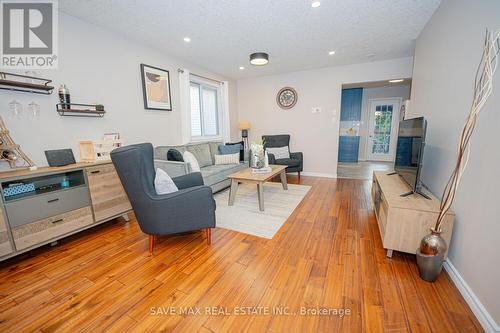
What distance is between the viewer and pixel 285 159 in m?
4.59

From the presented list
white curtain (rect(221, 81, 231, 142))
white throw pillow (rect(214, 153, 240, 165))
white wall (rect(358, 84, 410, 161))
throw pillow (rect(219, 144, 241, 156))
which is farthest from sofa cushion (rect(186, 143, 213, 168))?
white wall (rect(358, 84, 410, 161))

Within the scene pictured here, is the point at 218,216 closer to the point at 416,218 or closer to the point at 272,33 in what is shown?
the point at 416,218

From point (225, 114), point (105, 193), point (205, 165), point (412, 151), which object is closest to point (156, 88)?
point (205, 165)

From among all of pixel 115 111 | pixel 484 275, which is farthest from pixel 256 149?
pixel 484 275

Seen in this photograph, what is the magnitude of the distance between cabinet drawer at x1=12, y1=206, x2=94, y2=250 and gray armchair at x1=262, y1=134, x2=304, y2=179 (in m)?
3.20

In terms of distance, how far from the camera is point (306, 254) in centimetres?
194

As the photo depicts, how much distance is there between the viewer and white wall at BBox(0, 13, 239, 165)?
2.21 m

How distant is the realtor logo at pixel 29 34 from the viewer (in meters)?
2.05

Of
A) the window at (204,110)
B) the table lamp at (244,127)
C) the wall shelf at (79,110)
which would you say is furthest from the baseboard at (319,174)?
the wall shelf at (79,110)

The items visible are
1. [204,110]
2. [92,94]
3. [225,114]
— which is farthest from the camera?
[225,114]

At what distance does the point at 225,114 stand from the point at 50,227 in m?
4.11

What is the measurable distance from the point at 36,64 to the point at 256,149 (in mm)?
2826

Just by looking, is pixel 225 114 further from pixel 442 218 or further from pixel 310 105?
pixel 442 218

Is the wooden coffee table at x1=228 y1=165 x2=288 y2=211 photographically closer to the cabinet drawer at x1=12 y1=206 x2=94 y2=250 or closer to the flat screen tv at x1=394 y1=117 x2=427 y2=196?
the flat screen tv at x1=394 y1=117 x2=427 y2=196
